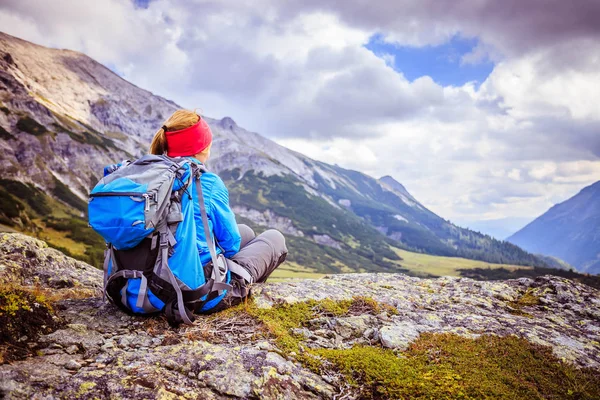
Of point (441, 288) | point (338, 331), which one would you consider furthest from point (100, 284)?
point (441, 288)

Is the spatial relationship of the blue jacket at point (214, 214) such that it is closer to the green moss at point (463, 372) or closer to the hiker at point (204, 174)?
the hiker at point (204, 174)

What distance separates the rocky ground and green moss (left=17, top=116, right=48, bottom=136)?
211797 millimetres

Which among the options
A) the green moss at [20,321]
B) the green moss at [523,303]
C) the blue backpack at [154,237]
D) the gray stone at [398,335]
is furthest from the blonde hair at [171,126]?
the green moss at [523,303]

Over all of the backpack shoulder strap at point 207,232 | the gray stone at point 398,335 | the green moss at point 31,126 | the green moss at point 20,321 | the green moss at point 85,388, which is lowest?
the green moss at point 85,388

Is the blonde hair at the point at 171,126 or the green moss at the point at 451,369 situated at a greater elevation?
the blonde hair at the point at 171,126

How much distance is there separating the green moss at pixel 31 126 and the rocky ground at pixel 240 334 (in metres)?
212

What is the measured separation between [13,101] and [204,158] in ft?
817

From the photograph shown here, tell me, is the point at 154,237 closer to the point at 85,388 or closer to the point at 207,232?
the point at 207,232

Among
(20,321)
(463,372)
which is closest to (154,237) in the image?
(20,321)

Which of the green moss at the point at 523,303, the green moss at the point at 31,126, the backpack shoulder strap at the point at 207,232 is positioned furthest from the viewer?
the green moss at the point at 31,126

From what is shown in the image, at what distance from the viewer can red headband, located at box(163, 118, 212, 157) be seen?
630 cm

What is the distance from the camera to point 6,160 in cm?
14612

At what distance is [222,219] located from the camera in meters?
6.23

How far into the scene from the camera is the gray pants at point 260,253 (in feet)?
25.0
